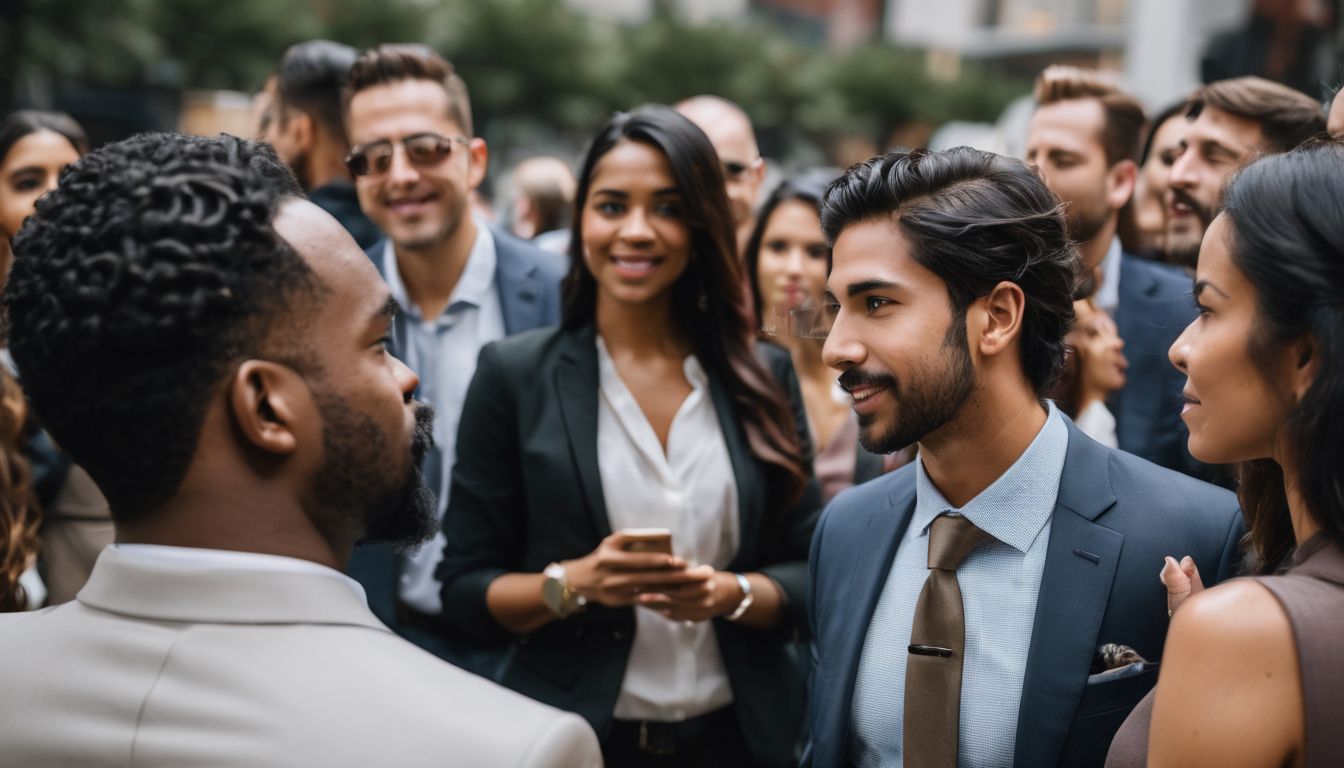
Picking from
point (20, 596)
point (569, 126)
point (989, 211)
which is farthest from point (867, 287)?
point (569, 126)

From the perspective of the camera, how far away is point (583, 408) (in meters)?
3.53

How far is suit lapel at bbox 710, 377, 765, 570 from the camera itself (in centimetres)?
353

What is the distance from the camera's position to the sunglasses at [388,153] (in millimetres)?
4500

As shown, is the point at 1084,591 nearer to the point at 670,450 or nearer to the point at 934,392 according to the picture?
the point at 934,392

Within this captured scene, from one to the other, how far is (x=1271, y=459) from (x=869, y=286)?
0.86 metres

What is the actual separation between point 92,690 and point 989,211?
1.90 metres

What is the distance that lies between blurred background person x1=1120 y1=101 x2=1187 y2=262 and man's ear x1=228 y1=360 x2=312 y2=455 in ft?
11.7

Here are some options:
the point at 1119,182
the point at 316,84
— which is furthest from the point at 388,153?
the point at 1119,182

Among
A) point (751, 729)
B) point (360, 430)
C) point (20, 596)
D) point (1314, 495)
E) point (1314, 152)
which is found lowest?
point (751, 729)

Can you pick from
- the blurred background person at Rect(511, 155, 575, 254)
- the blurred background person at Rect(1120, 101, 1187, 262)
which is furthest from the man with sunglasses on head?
the blurred background person at Rect(511, 155, 575, 254)

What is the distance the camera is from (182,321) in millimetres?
1556

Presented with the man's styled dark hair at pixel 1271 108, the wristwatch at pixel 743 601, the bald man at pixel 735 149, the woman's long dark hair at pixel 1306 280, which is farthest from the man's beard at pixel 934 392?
the bald man at pixel 735 149

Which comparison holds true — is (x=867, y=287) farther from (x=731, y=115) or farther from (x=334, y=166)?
(x=334, y=166)

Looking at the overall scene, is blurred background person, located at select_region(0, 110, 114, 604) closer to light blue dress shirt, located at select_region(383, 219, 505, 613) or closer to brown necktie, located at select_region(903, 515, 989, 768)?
light blue dress shirt, located at select_region(383, 219, 505, 613)
